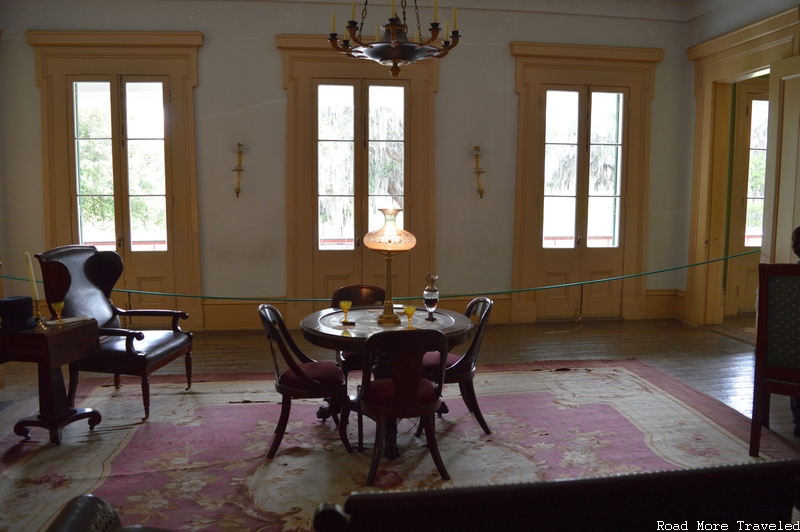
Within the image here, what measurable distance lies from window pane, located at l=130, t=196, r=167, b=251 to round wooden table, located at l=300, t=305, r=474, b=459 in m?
3.32

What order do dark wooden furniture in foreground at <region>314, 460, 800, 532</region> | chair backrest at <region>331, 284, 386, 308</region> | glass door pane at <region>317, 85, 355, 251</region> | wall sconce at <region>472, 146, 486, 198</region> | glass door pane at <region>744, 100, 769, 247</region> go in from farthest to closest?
glass door pane at <region>744, 100, 769, 247</region>
wall sconce at <region>472, 146, 486, 198</region>
glass door pane at <region>317, 85, 355, 251</region>
chair backrest at <region>331, 284, 386, 308</region>
dark wooden furniture in foreground at <region>314, 460, 800, 532</region>

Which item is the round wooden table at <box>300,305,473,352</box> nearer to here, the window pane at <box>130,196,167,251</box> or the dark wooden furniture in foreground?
the dark wooden furniture in foreground

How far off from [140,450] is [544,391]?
9.25 feet

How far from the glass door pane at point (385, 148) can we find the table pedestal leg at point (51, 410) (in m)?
3.65

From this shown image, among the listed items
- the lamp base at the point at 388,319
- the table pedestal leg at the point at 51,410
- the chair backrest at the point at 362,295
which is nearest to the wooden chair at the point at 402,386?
the lamp base at the point at 388,319

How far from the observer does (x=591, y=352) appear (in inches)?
228

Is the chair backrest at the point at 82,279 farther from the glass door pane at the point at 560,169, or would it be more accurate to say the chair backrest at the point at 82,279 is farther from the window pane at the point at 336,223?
the glass door pane at the point at 560,169

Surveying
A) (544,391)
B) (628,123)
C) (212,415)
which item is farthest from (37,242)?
(628,123)

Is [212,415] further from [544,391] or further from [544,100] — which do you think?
[544,100]

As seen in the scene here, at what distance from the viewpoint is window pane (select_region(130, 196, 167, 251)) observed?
255 inches

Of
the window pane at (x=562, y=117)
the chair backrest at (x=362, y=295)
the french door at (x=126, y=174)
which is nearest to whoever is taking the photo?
the chair backrest at (x=362, y=295)

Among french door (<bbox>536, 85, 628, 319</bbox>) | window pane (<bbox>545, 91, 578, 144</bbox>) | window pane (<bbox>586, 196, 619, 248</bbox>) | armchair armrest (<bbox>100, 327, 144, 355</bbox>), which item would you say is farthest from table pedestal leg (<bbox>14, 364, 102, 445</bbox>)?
window pane (<bbox>586, 196, 619, 248</bbox>)

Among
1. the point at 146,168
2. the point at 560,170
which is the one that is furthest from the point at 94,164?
the point at 560,170

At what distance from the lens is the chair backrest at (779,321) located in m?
3.25
